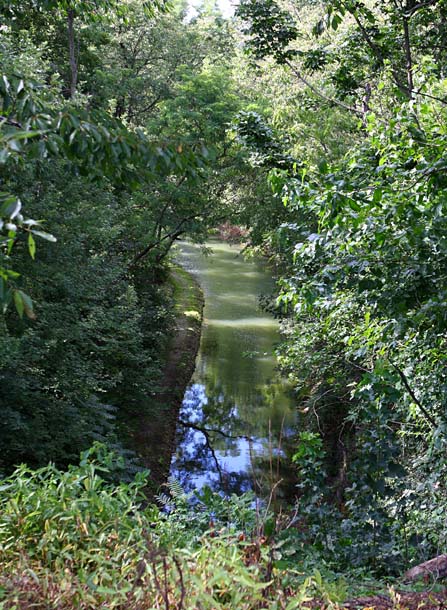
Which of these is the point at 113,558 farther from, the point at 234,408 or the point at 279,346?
the point at 234,408

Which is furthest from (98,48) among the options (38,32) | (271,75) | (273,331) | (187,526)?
(187,526)

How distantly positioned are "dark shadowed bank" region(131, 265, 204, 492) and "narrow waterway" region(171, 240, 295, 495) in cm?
29

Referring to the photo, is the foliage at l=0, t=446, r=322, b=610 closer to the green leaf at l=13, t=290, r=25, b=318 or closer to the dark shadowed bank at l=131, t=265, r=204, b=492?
the green leaf at l=13, t=290, r=25, b=318

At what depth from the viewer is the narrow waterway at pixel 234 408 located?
31.4 ft

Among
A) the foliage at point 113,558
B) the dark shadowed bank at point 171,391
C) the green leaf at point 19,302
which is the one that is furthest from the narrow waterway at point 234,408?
the green leaf at point 19,302

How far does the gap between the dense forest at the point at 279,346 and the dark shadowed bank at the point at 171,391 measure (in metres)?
0.16

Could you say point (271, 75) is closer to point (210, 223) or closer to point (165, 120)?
point (165, 120)

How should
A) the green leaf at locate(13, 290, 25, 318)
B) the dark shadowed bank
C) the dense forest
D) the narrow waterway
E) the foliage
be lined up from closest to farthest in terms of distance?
the green leaf at locate(13, 290, 25, 318), the foliage, the dense forest, the dark shadowed bank, the narrow waterway

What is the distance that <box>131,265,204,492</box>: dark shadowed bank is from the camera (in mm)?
9398

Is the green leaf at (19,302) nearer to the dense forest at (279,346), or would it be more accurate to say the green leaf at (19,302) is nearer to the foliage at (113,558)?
the dense forest at (279,346)

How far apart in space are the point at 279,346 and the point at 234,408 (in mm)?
2799

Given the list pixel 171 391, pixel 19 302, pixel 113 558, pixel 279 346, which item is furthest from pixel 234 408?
pixel 19 302

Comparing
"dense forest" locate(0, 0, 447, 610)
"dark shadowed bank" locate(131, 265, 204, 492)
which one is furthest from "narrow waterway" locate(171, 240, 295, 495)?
"dense forest" locate(0, 0, 447, 610)

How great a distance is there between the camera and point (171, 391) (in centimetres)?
1202
